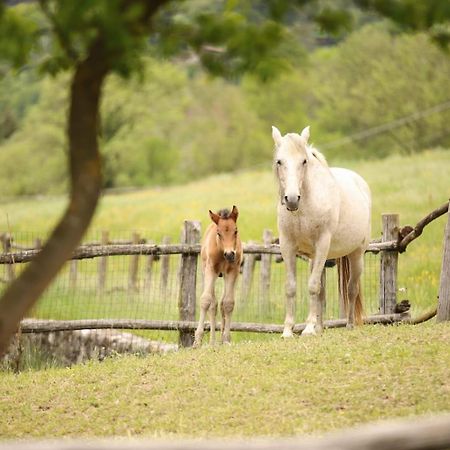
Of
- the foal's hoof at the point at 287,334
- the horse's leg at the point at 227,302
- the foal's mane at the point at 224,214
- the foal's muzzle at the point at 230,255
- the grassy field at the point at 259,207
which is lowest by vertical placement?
the foal's hoof at the point at 287,334

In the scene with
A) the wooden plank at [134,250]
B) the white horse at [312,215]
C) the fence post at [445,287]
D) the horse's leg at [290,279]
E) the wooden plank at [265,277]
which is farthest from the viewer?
the wooden plank at [265,277]

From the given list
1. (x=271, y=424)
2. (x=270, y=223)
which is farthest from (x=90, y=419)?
(x=270, y=223)

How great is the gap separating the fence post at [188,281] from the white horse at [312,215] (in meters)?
1.65

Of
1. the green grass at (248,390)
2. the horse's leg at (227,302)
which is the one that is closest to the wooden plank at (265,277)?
the horse's leg at (227,302)

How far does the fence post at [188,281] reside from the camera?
13414mm

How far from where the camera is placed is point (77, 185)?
5.63m

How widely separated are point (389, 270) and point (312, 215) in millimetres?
2183

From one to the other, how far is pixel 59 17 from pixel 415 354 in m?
5.74

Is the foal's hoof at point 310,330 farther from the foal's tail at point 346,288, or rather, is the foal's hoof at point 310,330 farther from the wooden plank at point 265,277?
the wooden plank at point 265,277

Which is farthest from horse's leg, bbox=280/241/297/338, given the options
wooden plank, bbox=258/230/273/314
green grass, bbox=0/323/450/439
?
wooden plank, bbox=258/230/273/314

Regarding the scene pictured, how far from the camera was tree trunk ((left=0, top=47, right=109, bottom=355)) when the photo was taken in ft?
18.0

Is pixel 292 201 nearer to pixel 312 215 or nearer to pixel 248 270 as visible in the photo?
pixel 312 215

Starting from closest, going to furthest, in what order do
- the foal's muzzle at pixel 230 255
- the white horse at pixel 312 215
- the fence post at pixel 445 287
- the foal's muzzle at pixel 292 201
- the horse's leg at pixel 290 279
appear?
the foal's muzzle at pixel 292 201 < the foal's muzzle at pixel 230 255 < the white horse at pixel 312 215 < the fence post at pixel 445 287 < the horse's leg at pixel 290 279

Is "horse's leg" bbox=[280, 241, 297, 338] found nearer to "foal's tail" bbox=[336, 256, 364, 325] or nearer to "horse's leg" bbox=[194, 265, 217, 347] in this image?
"horse's leg" bbox=[194, 265, 217, 347]
